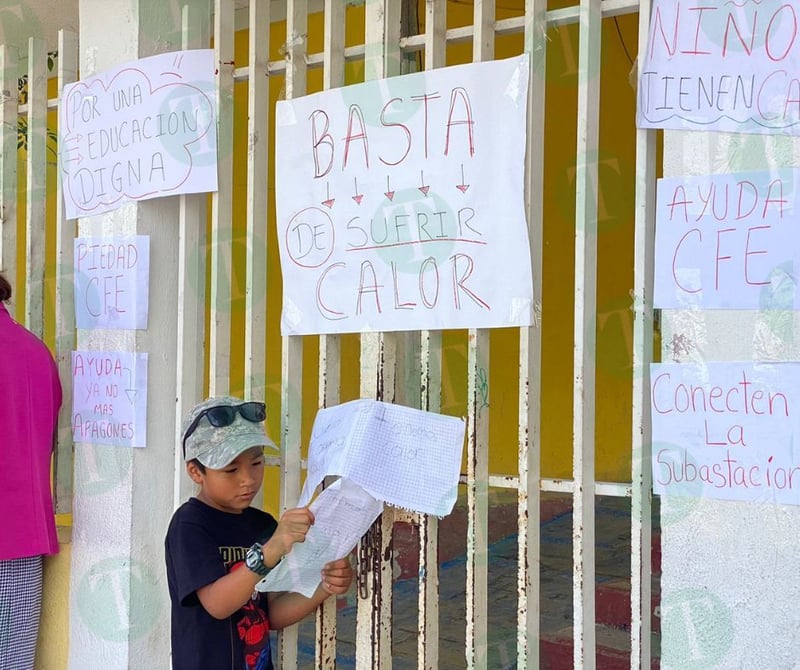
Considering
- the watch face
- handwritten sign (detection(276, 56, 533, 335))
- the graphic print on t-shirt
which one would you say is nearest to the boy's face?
the graphic print on t-shirt

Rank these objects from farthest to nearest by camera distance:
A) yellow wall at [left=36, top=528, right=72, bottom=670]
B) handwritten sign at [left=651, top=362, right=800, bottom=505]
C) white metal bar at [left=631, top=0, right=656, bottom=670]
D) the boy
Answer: yellow wall at [left=36, top=528, right=72, bottom=670]
the boy
white metal bar at [left=631, top=0, right=656, bottom=670]
handwritten sign at [left=651, top=362, right=800, bottom=505]

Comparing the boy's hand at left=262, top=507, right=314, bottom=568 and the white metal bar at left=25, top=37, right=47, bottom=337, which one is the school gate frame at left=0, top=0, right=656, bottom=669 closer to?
the white metal bar at left=25, top=37, right=47, bottom=337

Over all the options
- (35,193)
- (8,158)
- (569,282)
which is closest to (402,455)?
(35,193)

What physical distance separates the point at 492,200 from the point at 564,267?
5.31m

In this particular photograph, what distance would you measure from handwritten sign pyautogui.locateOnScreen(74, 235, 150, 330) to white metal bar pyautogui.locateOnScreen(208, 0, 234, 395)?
291 mm

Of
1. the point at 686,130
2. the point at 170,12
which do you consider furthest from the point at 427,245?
the point at 170,12

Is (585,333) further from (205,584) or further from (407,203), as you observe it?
(205,584)

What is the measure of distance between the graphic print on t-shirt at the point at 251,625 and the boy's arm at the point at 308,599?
0.12 ft

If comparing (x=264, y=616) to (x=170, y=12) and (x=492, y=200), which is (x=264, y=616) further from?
(x=170, y=12)

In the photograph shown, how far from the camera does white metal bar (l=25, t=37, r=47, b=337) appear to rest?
3.79 meters

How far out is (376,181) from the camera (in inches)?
104

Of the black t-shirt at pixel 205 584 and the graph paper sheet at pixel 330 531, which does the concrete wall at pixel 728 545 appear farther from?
the black t-shirt at pixel 205 584

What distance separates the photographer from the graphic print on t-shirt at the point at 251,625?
2637 mm

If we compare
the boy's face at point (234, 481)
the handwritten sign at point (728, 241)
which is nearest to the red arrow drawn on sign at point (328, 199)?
the boy's face at point (234, 481)
